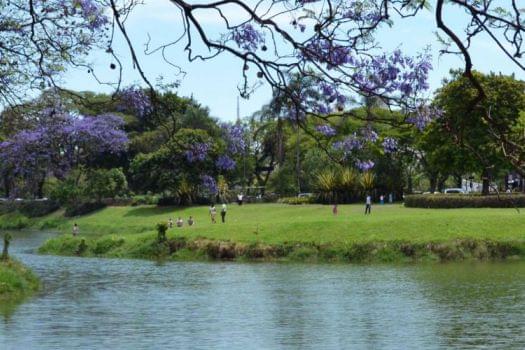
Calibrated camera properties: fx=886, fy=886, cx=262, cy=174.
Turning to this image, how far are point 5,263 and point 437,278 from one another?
19.2 m

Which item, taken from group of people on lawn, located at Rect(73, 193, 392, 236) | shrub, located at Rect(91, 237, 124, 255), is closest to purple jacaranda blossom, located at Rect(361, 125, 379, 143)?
shrub, located at Rect(91, 237, 124, 255)

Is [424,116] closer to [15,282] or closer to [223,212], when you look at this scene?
[15,282]

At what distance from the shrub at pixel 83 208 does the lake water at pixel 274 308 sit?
153 feet

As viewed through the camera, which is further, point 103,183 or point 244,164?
point 244,164

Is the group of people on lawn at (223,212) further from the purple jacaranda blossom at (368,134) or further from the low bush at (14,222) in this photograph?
the purple jacaranda blossom at (368,134)

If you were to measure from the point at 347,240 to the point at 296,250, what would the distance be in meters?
2.99

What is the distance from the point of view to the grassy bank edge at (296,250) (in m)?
48.3

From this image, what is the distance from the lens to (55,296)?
121ft

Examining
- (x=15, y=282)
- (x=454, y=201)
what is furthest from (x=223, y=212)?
(x=15, y=282)

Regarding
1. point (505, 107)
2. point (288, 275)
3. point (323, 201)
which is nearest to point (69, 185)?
point (323, 201)

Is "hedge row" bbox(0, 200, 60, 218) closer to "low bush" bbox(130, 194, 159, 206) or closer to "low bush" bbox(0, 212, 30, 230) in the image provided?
"low bush" bbox(0, 212, 30, 230)

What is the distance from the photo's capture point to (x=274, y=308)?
32.4m

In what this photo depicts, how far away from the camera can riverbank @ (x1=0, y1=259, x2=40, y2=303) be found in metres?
35.2

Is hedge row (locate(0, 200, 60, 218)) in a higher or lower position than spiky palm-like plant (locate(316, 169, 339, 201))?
lower
